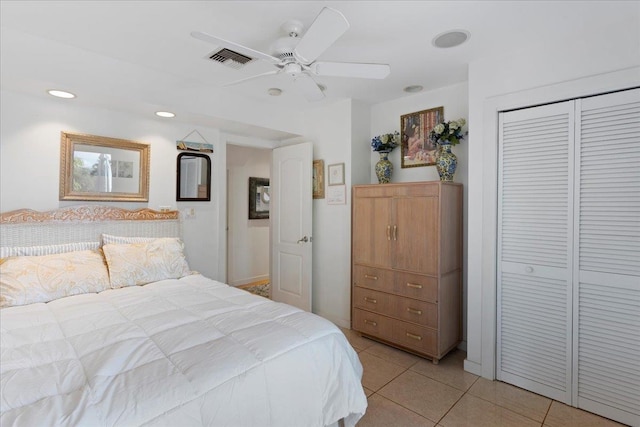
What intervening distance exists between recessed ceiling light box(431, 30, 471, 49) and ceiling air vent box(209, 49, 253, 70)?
1.31 metres

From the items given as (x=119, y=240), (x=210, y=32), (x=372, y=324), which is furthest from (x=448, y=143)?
(x=119, y=240)

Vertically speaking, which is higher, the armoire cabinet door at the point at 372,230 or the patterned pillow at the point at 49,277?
the armoire cabinet door at the point at 372,230

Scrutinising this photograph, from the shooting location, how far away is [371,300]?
3.14 m

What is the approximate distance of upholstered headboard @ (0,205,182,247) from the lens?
2.46 meters

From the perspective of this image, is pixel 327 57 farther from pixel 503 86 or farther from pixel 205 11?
pixel 503 86

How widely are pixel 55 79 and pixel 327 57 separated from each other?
2.02m

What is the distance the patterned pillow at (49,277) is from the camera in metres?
2.07

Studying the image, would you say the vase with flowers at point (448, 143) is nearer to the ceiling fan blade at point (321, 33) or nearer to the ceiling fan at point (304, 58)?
the ceiling fan at point (304, 58)

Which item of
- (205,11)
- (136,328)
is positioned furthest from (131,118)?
(136,328)

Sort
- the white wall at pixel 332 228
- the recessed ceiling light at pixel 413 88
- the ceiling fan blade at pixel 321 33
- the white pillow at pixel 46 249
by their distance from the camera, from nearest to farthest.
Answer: the ceiling fan blade at pixel 321 33 → the white pillow at pixel 46 249 → the recessed ceiling light at pixel 413 88 → the white wall at pixel 332 228

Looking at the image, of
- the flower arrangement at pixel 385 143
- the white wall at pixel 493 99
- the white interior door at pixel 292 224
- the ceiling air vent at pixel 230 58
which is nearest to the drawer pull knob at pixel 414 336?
the white wall at pixel 493 99

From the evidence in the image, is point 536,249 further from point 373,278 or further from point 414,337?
point 373,278

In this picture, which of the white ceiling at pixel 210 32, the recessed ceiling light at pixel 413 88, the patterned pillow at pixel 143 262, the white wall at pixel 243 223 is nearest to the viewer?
the white ceiling at pixel 210 32

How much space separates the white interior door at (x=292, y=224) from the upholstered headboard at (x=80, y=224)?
1.23 metres
